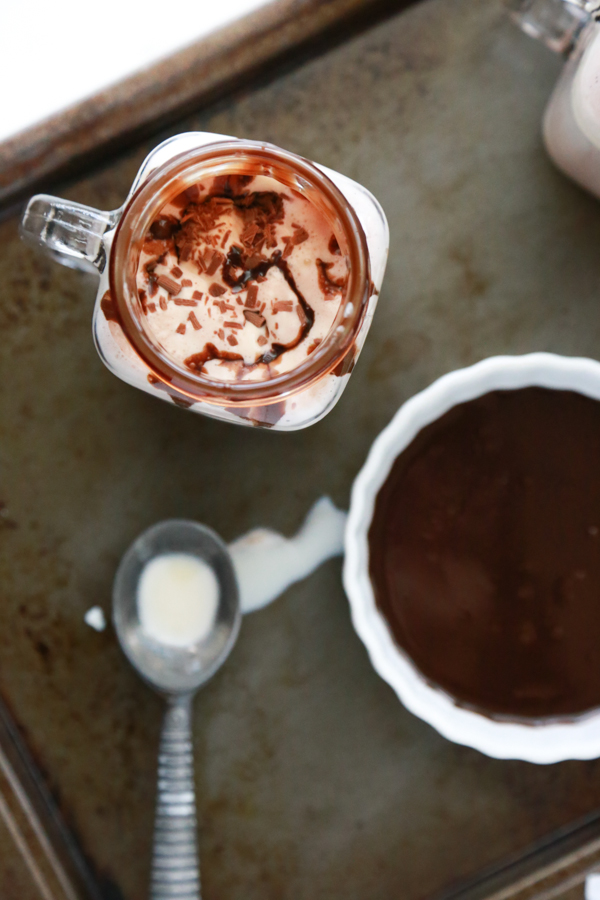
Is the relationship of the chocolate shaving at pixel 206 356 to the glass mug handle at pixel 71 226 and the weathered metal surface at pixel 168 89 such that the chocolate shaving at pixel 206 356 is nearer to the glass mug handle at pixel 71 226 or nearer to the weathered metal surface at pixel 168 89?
the glass mug handle at pixel 71 226

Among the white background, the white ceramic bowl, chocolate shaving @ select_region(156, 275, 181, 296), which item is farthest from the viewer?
the white background

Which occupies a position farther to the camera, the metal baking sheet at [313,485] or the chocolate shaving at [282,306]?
the metal baking sheet at [313,485]

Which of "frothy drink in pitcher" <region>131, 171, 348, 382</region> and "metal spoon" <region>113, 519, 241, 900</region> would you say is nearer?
"frothy drink in pitcher" <region>131, 171, 348, 382</region>

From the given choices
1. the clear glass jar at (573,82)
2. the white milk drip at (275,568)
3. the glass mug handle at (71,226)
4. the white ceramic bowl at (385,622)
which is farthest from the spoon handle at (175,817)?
the clear glass jar at (573,82)

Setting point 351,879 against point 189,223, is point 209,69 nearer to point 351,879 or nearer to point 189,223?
point 189,223

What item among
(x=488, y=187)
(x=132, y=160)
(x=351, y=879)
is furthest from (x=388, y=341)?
(x=351, y=879)

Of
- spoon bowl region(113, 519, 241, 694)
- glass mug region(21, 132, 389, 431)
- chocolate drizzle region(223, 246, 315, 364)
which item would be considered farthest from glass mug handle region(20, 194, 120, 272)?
spoon bowl region(113, 519, 241, 694)

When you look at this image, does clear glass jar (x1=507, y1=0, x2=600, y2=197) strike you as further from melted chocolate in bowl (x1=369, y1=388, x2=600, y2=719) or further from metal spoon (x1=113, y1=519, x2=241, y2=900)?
metal spoon (x1=113, y1=519, x2=241, y2=900)
